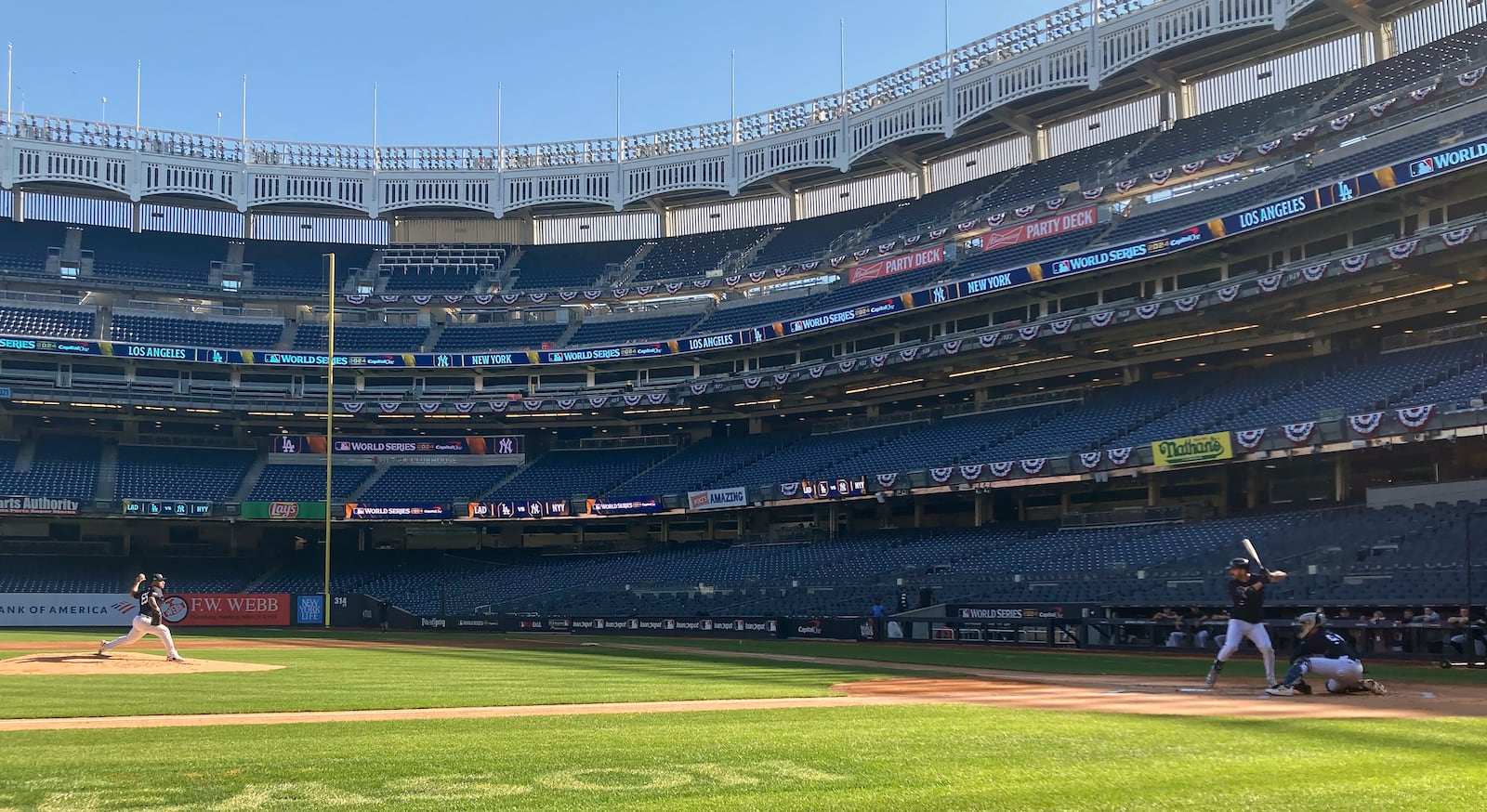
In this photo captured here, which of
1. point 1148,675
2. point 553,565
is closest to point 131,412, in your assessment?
point 553,565

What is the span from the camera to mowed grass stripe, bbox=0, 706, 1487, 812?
24.8 feet

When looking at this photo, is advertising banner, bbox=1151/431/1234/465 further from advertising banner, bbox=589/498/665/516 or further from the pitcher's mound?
the pitcher's mound

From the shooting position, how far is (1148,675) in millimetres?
21781

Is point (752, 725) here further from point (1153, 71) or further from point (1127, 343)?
point (1153, 71)

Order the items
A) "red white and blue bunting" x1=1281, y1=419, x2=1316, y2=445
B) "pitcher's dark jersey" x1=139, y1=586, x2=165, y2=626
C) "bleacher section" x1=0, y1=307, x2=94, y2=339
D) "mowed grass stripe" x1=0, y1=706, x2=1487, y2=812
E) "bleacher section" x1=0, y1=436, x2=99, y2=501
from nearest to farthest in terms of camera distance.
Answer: "mowed grass stripe" x1=0, y1=706, x2=1487, y2=812
"pitcher's dark jersey" x1=139, y1=586, x2=165, y2=626
"red white and blue bunting" x1=1281, y1=419, x2=1316, y2=445
"bleacher section" x1=0, y1=436, x2=99, y2=501
"bleacher section" x1=0, y1=307, x2=94, y2=339

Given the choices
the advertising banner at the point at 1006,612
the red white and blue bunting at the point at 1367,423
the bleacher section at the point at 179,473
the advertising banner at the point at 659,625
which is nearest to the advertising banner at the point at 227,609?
the bleacher section at the point at 179,473

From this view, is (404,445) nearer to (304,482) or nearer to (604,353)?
(304,482)

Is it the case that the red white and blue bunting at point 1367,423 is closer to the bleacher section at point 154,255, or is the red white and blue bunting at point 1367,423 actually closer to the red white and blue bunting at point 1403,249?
the red white and blue bunting at point 1403,249

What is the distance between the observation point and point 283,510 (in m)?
60.9

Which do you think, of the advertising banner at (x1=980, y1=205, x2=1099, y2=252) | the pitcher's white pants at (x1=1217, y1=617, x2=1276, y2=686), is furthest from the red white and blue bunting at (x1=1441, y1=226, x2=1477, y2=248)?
the pitcher's white pants at (x1=1217, y1=617, x2=1276, y2=686)

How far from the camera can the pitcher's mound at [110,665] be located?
22.1 m

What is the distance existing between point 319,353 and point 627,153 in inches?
835

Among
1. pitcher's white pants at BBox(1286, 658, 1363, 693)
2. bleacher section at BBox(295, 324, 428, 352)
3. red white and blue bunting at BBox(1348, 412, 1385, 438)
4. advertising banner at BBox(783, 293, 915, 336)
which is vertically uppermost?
bleacher section at BBox(295, 324, 428, 352)

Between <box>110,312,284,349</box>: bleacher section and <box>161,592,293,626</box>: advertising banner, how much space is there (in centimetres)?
1522
